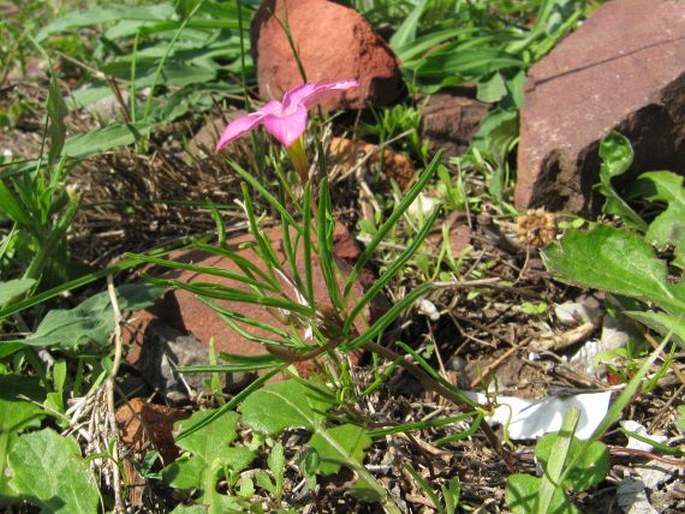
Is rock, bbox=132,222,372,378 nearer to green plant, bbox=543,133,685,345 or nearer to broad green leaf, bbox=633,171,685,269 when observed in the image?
green plant, bbox=543,133,685,345

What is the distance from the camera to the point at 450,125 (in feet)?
9.96

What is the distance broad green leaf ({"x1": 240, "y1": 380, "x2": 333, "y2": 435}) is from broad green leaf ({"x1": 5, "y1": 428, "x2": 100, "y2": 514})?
1.20 feet

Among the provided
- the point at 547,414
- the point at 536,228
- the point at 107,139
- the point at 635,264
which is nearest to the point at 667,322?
the point at 635,264

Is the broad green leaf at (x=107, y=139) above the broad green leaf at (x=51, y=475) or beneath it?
above

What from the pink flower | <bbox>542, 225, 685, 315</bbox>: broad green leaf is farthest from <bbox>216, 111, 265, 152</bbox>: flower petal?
<bbox>542, 225, 685, 315</bbox>: broad green leaf

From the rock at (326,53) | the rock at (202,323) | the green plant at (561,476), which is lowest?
the rock at (202,323)

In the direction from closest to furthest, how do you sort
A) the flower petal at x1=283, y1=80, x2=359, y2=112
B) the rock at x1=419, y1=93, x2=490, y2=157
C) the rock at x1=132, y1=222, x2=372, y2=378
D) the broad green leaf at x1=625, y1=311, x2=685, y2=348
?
the flower petal at x1=283, y1=80, x2=359, y2=112 → the broad green leaf at x1=625, y1=311, x2=685, y2=348 → the rock at x1=132, y1=222, x2=372, y2=378 → the rock at x1=419, y1=93, x2=490, y2=157

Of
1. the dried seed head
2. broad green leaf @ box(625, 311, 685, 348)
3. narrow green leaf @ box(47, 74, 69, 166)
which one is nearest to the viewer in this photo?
broad green leaf @ box(625, 311, 685, 348)

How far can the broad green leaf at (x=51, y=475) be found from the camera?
1801 mm

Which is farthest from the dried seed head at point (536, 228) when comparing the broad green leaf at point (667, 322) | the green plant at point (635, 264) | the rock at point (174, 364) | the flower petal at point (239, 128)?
the flower petal at point (239, 128)

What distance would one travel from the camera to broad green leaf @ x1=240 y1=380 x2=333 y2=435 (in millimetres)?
1889

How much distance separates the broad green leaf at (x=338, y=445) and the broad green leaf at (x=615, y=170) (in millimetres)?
1095

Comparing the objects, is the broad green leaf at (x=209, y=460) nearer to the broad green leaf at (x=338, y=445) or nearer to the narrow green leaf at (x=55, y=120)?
the broad green leaf at (x=338, y=445)

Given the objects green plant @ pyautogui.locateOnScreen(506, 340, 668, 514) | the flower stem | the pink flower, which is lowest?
green plant @ pyautogui.locateOnScreen(506, 340, 668, 514)
